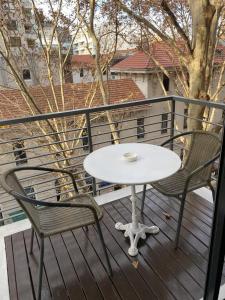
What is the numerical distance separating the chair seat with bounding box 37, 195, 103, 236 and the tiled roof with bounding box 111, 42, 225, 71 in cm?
608

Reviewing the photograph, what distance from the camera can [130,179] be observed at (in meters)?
1.64

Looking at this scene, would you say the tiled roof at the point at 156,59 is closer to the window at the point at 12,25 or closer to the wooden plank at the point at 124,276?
the window at the point at 12,25

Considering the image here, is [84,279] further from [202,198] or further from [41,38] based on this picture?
[41,38]

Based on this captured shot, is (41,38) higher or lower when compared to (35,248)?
higher

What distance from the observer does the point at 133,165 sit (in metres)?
1.84

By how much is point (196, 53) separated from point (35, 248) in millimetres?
3697

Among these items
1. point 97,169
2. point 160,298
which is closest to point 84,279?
point 160,298

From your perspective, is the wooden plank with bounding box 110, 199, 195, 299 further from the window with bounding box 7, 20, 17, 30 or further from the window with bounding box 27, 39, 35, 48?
the window with bounding box 27, 39, 35, 48

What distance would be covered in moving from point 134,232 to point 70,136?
683cm

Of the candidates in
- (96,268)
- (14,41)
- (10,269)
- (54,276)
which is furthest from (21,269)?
(14,41)

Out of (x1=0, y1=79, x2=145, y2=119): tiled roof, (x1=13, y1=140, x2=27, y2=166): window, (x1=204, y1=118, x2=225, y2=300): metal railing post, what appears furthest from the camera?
(x1=0, y1=79, x2=145, y2=119): tiled roof

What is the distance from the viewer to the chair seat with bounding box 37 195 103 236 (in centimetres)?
158

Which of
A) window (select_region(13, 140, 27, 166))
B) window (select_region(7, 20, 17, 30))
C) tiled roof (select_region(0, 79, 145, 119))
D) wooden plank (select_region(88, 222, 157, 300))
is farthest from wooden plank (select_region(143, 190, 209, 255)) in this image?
window (select_region(7, 20, 17, 30))

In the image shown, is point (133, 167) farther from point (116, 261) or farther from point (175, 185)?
point (116, 261)
